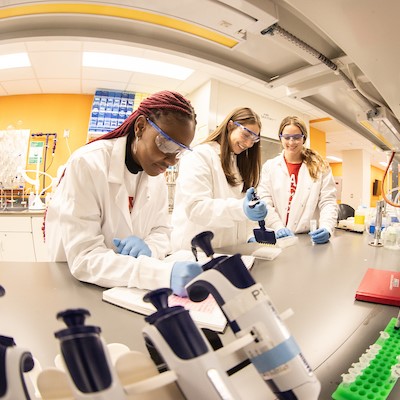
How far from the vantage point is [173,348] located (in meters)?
0.28

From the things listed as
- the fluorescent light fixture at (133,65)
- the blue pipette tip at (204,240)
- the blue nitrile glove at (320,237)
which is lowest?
the blue nitrile glove at (320,237)

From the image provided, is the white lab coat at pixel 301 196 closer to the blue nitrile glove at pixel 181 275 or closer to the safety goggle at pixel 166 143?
the safety goggle at pixel 166 143

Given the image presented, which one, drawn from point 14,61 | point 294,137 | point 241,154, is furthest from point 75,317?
point 14,61

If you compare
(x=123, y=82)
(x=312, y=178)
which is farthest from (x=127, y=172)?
(x=123, y=82)

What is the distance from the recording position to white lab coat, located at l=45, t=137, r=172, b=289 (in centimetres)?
82

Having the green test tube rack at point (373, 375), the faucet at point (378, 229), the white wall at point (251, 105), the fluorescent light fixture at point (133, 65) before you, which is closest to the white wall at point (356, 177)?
the white wall at point (251, 105)

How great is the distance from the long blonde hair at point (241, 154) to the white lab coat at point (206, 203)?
1.7 inches

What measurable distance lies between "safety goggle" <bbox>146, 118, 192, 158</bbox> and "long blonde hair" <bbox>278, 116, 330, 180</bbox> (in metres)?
1.58

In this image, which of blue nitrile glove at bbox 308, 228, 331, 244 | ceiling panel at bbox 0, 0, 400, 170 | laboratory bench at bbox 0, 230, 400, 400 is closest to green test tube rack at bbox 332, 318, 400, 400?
laboratory bench at bbox 0, 230, 400, 400

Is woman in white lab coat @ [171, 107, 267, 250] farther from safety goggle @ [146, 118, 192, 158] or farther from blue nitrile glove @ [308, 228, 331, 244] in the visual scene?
safety goggle @ [146, 118, 192, 158]

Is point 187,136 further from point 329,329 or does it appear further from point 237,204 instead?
point 329,329

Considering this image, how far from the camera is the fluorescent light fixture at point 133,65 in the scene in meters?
3.82

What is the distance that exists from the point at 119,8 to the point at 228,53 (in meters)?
0.33

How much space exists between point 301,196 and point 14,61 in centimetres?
449
